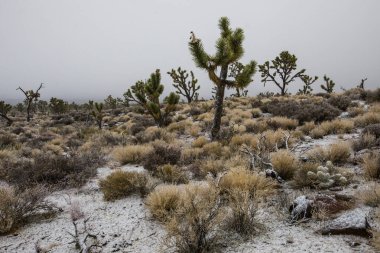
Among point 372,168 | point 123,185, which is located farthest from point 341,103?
point 123,185

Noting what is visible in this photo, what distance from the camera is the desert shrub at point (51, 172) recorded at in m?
7.18

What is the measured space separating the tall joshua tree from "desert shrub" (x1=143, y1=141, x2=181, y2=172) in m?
3.21

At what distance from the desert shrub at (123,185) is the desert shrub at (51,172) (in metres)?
1.25

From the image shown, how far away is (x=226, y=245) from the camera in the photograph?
4113 mm

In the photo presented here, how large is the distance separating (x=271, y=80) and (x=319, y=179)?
1067 inches

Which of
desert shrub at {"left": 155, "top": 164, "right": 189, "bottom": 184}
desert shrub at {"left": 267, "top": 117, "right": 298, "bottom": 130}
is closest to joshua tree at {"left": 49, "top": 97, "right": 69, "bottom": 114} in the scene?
Result: desert shrub at {"left": 267, "top": 117, "right": 298, "bottom": 130}

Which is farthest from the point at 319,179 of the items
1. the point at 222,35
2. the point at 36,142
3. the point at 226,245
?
the point at 36,142

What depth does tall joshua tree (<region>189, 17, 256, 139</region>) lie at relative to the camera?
10930mm

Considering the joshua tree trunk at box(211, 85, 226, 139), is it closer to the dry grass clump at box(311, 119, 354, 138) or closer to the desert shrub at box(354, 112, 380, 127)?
the dry grass clump at box(311, 119, 354, 138)

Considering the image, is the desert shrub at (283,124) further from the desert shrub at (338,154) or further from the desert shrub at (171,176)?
the desert shrub at (171,176)

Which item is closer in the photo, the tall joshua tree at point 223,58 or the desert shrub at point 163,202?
the desert shrub at point 163,202

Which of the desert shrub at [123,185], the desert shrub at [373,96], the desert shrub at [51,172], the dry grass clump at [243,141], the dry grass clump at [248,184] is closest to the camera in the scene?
the dry grass clump at [248,184]

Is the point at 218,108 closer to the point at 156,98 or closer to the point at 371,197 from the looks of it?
the point at 156,98

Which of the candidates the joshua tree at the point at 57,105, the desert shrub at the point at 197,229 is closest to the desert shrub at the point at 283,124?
the desert shrub at the point at 197,229
